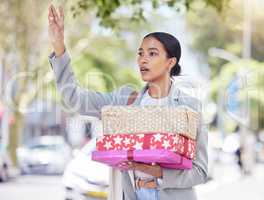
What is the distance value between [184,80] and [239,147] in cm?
3138

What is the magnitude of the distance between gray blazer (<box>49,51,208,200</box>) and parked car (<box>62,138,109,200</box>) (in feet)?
12.5

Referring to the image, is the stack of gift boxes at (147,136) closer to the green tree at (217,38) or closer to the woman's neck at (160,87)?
the woman's neck at (160,87)

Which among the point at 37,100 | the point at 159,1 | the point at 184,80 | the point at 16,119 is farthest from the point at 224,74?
the point at 184,80

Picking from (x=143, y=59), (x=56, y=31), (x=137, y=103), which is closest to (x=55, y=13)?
(x=56, y=31)

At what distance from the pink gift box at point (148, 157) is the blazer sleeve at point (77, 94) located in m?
0.35

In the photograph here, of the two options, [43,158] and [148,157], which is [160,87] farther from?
[43,158]

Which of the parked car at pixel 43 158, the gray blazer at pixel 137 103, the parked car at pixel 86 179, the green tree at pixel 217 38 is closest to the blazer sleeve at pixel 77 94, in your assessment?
the gray blazer at pixel 137 103

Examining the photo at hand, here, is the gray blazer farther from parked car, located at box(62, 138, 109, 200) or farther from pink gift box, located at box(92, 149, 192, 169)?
parked car, located at box(62, 138, 109, 200)

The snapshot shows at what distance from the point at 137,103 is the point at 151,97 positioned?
0.24 ft

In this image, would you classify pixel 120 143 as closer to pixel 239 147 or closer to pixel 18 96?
pixel 18 96

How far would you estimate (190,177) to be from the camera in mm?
3430

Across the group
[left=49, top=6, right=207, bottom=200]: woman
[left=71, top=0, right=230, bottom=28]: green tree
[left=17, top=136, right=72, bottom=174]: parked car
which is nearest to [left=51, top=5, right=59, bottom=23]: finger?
[left=49, top=6, right=207, bottom=200]: woman

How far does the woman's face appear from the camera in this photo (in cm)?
352

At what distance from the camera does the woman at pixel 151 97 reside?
3.41 metres
